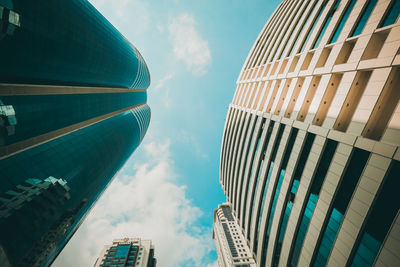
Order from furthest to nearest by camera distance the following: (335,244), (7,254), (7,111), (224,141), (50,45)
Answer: (224,141) < (50,45) < (7,111) < (7,254) < (335,244)

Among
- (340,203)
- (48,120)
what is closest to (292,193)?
(340,203)

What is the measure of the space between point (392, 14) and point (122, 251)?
10176 cm

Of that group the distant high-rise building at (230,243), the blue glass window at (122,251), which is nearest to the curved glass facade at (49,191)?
the blue glass window at (122,251)

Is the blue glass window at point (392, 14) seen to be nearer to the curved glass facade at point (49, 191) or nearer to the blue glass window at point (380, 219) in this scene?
the blue glass window at point (380, 219)

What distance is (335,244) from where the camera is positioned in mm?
12516

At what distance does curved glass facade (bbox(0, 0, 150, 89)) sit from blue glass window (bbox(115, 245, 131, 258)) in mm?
74381

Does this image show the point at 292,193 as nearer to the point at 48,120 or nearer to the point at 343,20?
the point at 343,20

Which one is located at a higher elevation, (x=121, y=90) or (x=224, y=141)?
(x=121, y=90)

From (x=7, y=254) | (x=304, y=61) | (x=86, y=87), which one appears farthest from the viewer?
(x=86, y=87)

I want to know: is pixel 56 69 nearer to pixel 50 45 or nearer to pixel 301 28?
pixel 50 45

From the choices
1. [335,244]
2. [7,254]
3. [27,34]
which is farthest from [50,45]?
[335,244]

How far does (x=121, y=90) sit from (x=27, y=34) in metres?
47.1

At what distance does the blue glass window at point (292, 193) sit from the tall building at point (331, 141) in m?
0.11

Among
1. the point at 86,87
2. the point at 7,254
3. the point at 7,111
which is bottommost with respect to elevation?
the point at 7,254
